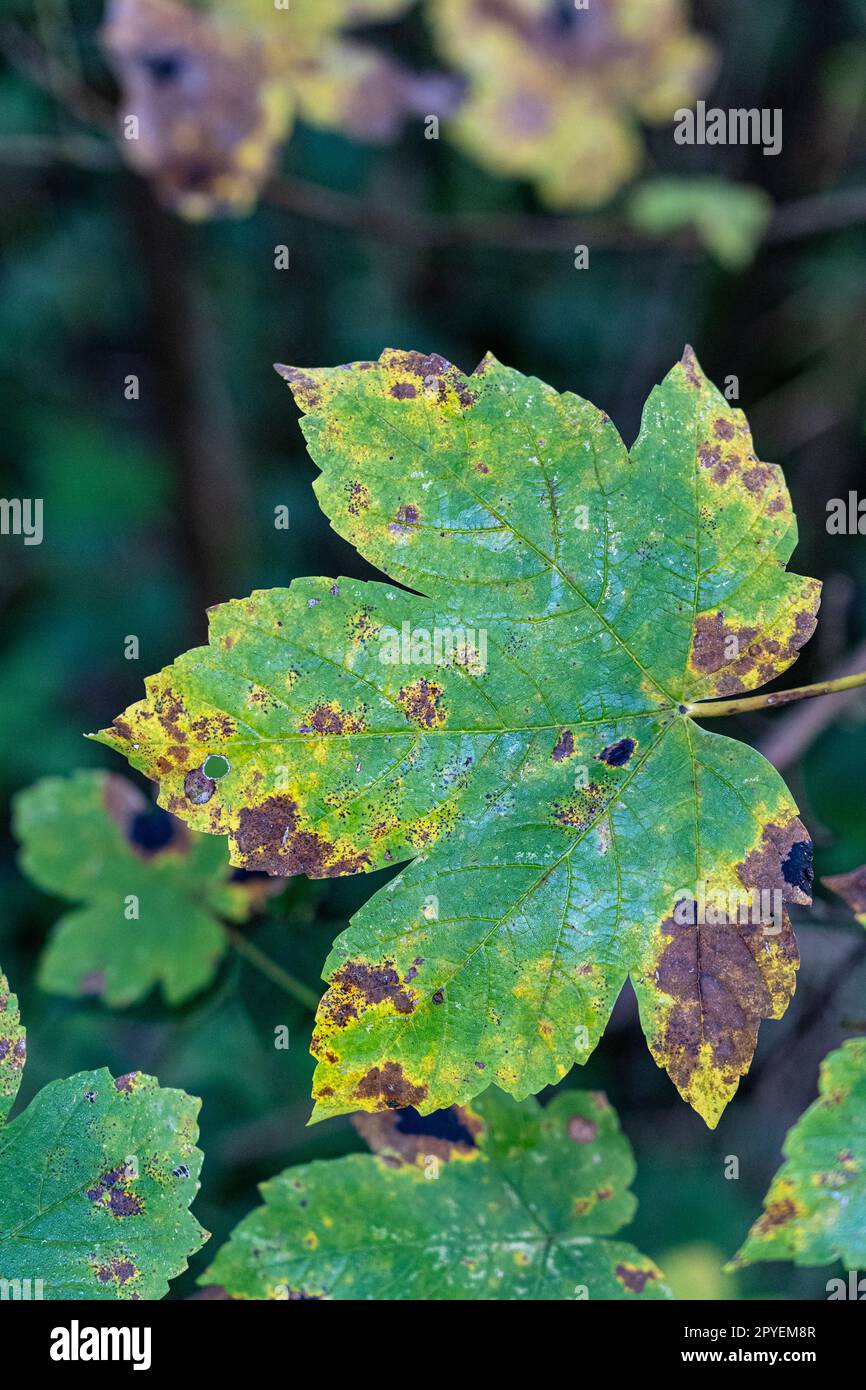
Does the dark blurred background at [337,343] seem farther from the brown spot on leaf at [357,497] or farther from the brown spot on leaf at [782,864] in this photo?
the brown spot on leaf at [357,497]

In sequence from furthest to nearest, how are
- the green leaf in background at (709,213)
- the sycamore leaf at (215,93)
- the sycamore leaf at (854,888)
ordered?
the green leaf in background at (709,213), the sycamore leaf at (215,93), the sycamore leaf at (854,888)

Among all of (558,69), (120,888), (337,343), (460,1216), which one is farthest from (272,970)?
(337,343)

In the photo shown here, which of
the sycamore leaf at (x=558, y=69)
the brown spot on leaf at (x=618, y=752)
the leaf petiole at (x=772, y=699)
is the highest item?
the sycamore leaf at (x=558, y=69)

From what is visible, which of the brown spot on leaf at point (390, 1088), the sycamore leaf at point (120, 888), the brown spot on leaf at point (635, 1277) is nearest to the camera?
the brown spot on leaf at point (390, 1088)

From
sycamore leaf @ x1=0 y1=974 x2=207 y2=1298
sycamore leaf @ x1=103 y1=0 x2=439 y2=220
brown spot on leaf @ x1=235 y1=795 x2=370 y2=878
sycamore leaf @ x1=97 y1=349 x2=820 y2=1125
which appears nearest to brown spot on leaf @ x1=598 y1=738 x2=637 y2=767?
sycamore leaf @ x1=97 y1=349 x2=820 y2=1125

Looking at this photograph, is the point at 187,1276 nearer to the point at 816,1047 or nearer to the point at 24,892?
the point at 816,1047

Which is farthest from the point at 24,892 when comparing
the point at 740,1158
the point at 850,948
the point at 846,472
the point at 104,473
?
the point at 846,472

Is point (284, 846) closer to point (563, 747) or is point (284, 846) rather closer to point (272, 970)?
point (563, 747)

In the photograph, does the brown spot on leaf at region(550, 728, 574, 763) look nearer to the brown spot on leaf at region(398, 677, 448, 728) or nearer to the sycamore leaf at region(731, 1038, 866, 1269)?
the brown spot on leaf at region(398, 677, 448, 728)

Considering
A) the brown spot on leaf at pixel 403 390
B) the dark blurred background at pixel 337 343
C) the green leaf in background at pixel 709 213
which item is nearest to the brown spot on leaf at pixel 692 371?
the brown spot on leaf at pixel 403 390
